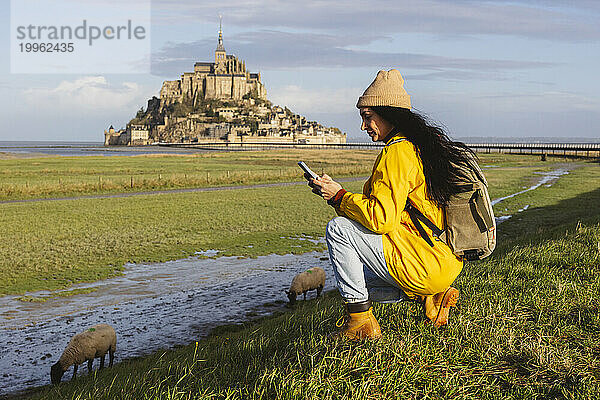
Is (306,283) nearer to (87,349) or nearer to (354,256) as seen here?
(87,349)

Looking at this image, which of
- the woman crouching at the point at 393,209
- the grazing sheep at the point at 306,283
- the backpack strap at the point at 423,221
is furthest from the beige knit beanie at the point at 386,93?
the grazing sheep at the point at 306,283

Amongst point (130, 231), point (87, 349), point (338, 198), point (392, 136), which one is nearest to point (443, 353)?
point (338, 198)

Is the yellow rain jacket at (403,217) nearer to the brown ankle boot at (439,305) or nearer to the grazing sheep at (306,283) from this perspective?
the brown ankle boot at (439,305)

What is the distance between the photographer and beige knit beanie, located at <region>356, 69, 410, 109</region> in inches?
163

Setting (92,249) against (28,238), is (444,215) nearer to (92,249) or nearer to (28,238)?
(92,249)

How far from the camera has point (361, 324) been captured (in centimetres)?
416

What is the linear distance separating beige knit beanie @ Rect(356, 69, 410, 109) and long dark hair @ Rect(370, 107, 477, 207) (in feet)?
0.22

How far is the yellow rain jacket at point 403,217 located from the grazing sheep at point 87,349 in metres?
5.39

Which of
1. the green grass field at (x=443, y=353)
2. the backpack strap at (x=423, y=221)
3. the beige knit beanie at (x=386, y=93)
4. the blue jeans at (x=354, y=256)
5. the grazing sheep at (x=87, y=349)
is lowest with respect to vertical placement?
the grazing sheep at (x=87, y=349)

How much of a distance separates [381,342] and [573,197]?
30.1m

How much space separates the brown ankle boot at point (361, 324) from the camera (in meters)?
4.14

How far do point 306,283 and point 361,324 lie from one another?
730cm

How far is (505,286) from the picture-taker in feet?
19.5

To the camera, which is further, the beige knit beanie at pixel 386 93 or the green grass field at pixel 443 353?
the beige knit beanie at pixel 386 93
